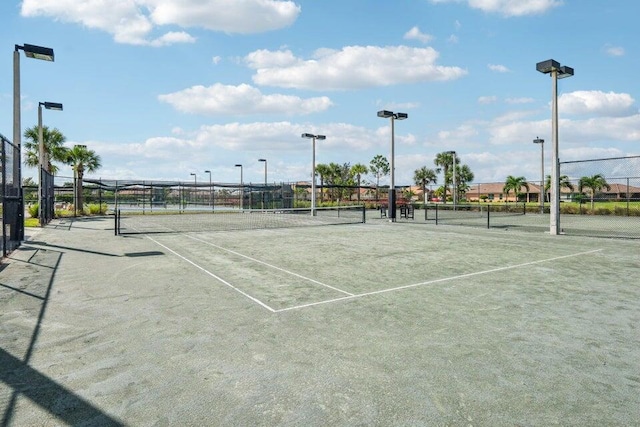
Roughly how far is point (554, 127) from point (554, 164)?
1667 millimetres

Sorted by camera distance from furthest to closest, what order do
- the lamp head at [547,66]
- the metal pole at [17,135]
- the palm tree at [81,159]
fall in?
1. the palm tree at [81,159]
2. the lamp head at [547,66]
3. the metal pole at [17,135]

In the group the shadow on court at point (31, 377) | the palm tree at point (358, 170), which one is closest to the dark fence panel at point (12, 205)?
the shadow on court at point (31, 377)

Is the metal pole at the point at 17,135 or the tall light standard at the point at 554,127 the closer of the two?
the metal pole at the point at 17,135

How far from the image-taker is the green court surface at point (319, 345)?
3.14 m

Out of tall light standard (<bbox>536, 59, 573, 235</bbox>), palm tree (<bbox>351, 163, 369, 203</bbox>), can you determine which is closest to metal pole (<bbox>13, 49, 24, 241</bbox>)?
tall light standard (<bbox>536, 59, 573, 235</bbox>)

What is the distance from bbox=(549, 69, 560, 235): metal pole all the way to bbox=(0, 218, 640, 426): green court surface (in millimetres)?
8785

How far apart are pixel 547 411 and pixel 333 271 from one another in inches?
237

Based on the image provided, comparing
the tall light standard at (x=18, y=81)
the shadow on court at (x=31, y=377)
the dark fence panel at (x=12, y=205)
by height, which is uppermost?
the tall light standard at (x=18, y=81)

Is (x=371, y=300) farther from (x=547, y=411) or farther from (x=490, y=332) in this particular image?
(x=547, y=411)

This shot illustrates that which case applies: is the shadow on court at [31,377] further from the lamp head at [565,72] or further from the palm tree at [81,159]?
the palm tree at [81,159]

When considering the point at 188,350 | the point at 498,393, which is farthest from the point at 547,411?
the point at 188,350

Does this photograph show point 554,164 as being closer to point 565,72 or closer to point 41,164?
point 565,72

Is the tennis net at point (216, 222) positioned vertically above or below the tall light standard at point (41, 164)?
below

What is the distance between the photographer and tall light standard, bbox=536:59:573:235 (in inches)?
681
